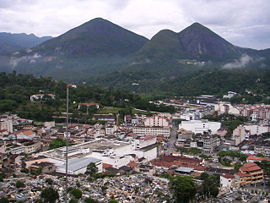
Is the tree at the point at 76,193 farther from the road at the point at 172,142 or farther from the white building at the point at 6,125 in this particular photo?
the white building at the point at 6,125

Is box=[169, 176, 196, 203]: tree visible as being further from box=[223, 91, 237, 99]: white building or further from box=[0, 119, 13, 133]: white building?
box=[223, 91, 237, 99]: white building

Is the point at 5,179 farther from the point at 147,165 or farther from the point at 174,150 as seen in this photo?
the point at 174,150

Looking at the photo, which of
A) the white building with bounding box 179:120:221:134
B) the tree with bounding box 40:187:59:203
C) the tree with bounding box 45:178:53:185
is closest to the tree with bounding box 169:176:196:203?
the tree with bounding box 40:187:59:203

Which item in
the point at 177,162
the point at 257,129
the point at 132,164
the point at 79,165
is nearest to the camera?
the point at 79,165

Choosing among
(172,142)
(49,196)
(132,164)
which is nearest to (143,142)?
(172,142)

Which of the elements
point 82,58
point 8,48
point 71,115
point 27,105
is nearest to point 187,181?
point 71,115

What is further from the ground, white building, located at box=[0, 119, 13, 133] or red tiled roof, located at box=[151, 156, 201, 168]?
white building, located at box=[0, 119, 13, 133]

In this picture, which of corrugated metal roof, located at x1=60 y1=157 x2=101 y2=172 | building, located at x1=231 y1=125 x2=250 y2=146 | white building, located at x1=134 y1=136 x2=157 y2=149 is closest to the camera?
corrugated metal roof, located at x1=60 y1=157 x2=101 y2=172

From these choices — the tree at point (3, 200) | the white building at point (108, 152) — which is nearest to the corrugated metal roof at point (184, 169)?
the white building at point (108, 152)

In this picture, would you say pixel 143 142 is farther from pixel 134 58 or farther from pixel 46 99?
pixel 134 58
